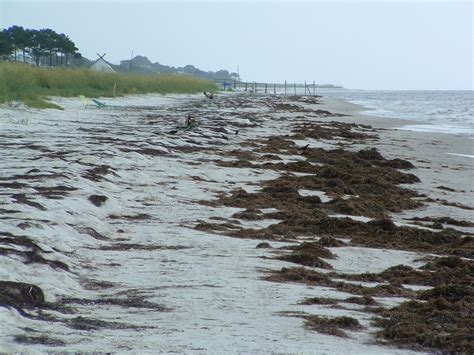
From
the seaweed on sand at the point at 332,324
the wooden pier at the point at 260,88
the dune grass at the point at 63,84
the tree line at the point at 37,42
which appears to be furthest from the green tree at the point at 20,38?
the seaweed on sand at the point at 332,324

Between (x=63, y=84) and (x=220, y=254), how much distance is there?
23850 mm

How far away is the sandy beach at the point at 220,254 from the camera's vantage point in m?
3.69

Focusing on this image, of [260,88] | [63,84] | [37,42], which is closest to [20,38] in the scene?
[37,42]

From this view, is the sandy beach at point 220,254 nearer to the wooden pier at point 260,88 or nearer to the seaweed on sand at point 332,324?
the seaweed on sand at point 332,324

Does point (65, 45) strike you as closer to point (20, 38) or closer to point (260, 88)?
point (20, 38)

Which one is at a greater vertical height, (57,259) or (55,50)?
(55,50)

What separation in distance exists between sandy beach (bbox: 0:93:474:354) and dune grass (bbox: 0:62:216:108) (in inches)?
303

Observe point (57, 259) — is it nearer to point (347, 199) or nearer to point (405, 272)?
point (405, 272)

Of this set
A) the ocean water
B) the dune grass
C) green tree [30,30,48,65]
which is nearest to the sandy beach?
the dune grass

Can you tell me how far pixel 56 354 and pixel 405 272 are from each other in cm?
314

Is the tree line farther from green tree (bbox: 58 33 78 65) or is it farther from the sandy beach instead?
the sandy beach

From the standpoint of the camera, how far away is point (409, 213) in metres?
8.99

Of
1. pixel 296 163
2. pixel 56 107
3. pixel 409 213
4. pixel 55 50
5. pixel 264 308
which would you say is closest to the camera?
pixel 264 308

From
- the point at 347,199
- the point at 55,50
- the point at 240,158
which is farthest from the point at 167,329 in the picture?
the point at 55,50
